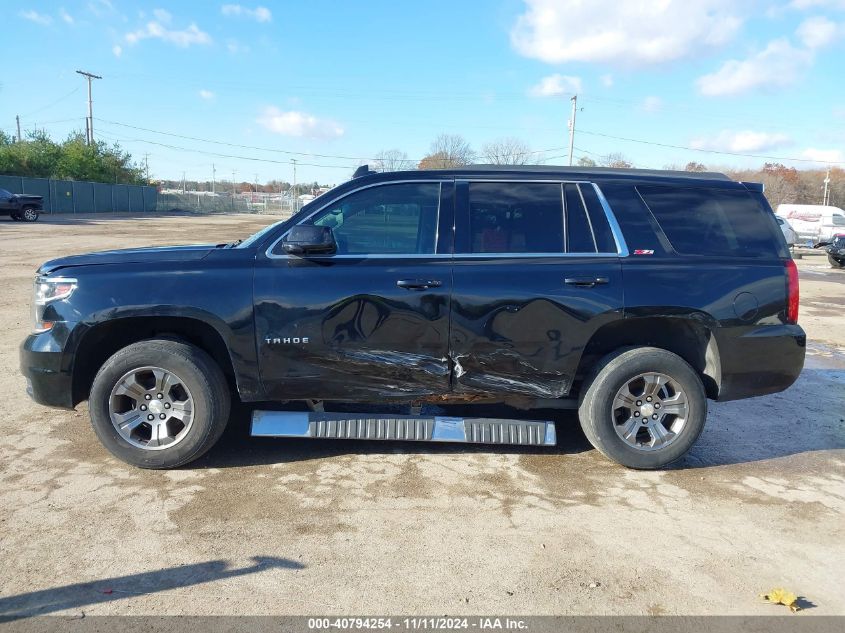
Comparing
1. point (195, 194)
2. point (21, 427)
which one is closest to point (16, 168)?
point (195, 194)

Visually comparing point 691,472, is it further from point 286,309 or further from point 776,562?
point 286,309

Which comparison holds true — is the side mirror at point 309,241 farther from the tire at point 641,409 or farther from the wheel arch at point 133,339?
the tire at point 641,409

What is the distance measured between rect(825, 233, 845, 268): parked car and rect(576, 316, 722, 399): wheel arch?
2083cm

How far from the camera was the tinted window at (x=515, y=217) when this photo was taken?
172 inches

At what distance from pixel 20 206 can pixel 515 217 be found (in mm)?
32718

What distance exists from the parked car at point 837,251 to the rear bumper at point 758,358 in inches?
811

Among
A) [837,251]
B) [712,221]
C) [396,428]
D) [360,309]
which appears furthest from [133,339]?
[837,251]

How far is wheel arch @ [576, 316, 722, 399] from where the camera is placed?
14.7 feet

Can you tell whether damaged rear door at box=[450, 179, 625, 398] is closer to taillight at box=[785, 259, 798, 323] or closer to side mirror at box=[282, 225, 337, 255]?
side mirror at box=[282, 225, 337, 255]

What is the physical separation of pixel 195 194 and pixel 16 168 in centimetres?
2109

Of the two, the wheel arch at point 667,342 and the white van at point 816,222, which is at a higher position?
the white van at point 816,222

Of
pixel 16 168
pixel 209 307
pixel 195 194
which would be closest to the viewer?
pixel 209 307

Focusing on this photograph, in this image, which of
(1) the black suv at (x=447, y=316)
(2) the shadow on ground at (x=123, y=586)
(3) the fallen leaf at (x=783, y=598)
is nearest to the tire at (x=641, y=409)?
(1) the black suv at (x=447, y=316)

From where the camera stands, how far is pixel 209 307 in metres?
4.12
